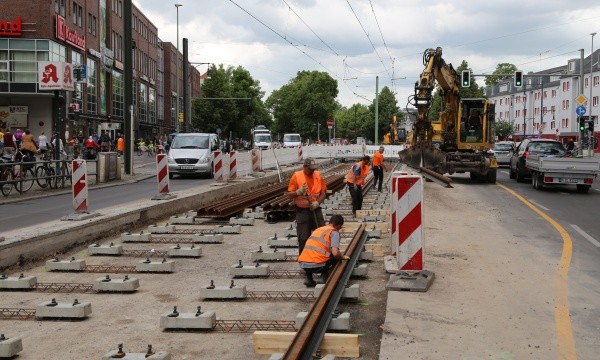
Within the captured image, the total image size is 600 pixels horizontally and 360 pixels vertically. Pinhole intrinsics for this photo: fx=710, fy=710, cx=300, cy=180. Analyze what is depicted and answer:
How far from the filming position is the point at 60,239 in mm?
10992

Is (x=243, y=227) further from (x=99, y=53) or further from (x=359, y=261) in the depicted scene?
(x=99, y=53)

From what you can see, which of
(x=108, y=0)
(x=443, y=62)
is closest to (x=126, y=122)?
(x=443, y=62)

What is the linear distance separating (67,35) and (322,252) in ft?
151

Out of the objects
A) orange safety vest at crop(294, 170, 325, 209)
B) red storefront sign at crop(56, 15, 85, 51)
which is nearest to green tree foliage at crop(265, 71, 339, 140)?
red storefront sign at crop(56, 15, 85, 51)

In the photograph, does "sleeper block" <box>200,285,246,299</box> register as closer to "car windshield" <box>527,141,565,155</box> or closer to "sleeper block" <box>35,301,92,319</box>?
"sleeper block" <box>35,301,92,319</box>

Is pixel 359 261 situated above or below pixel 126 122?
below

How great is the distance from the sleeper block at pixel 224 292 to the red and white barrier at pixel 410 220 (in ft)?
6.25

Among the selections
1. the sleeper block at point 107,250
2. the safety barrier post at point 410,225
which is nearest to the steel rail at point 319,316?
the safety barrier post at point 410,225

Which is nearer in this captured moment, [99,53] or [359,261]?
[359,261]

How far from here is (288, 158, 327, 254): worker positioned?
9.50 metres

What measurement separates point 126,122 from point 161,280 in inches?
718

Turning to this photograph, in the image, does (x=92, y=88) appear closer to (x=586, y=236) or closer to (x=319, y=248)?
(x=586, y=236)

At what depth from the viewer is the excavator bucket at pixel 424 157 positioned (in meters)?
26.4

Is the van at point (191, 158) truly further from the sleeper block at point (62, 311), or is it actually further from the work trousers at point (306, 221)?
the sleeper block at point (62, 311)
